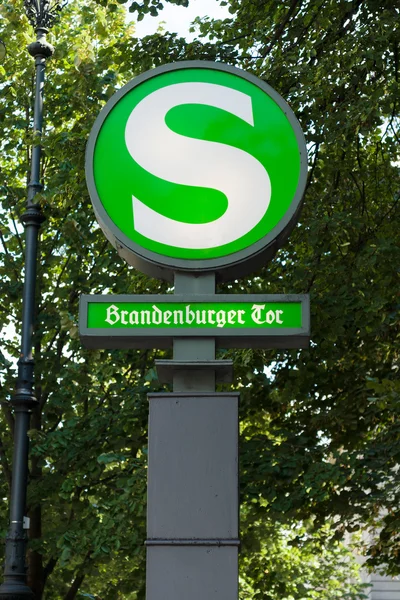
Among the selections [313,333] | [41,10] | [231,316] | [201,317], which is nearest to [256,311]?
[231,316]

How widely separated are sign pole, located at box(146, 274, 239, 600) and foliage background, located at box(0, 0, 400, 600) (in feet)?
15.2

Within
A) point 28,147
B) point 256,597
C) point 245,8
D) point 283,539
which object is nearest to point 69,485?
point 256,597

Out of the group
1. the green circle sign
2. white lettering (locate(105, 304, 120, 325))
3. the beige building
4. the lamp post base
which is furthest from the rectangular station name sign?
the beige building

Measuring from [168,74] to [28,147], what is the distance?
37.2ft

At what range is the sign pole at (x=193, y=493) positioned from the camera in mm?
3512

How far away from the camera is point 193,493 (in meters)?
3.60

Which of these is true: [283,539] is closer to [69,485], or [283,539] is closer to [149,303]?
[69,485]

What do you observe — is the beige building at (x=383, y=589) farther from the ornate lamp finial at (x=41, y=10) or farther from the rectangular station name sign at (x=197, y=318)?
the rectangular station name sign at (x=197, y=318)

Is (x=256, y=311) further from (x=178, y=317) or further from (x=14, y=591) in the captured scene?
(x=14, y=591)

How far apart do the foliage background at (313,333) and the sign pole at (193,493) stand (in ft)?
15.2

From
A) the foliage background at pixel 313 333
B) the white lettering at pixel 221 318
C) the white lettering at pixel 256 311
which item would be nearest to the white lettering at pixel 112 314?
the white lettering at pixel 221 318

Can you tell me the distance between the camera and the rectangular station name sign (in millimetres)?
3873

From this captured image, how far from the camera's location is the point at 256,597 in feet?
38.2

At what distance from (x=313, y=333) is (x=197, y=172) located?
18.4 ft
